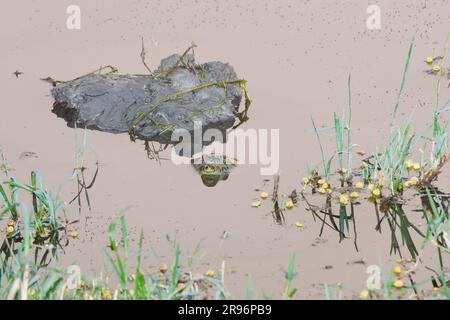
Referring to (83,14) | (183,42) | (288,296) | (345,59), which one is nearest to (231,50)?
(183,42)

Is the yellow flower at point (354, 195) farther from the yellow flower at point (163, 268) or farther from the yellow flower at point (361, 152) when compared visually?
the yellow flower at point (163, 268)

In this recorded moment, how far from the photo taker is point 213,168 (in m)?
5.67

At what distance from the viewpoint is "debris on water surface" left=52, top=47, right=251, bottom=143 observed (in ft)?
20.0

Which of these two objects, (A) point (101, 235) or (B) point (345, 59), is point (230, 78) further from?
(A) point (101, 235)

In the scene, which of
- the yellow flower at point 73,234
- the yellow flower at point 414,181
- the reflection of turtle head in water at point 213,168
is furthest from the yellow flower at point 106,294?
the yellow flower at point 414,181

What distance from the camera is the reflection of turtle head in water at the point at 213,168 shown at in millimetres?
5586

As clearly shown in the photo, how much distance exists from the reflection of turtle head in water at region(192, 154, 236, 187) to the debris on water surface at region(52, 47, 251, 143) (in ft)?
1.27

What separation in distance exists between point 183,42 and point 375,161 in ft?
8.44

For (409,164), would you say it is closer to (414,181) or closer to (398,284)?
(414,181)

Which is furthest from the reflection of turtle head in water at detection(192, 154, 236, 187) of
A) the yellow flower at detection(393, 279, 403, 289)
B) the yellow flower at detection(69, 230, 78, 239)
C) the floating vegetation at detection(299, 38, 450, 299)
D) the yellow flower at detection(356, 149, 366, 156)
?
the yellow flower at detection(393, 279, 403, 289)

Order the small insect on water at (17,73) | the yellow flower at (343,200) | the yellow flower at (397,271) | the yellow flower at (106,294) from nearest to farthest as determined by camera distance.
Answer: the yellow flower at (106,294) → the yellow flower at (397,271) → the yellow flower at (343,200) → the small insect on water at (17,73)

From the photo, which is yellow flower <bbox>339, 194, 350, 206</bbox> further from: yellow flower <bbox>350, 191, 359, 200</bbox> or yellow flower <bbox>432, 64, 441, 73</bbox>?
yellow flower <bbox>432, 64, 441, 73</bbox>

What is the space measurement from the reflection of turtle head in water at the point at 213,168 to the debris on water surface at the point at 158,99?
39 centimetres

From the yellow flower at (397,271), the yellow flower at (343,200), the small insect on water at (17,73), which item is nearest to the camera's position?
the yellow flower at (397,271)
